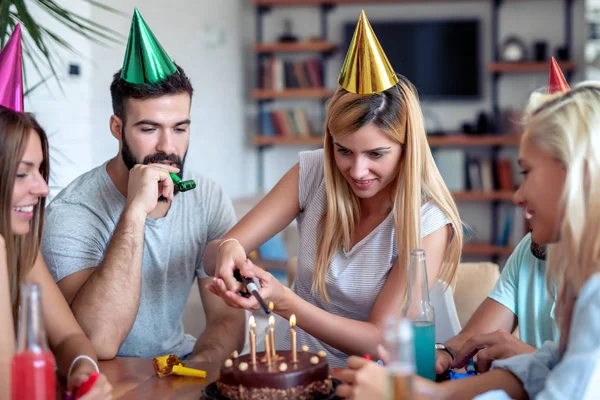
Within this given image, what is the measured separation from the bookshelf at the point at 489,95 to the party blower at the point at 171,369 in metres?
4.29

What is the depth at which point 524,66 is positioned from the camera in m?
5.59

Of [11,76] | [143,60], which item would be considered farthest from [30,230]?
[143,60]

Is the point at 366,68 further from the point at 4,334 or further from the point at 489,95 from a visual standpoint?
the point at 489,95

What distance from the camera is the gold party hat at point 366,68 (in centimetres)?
191

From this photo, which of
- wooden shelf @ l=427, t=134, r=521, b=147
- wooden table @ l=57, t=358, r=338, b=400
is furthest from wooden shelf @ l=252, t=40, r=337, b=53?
wooden table @ l=57, t=358, r=338, b=400

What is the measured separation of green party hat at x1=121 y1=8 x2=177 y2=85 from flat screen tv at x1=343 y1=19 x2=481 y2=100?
3894 millimetres

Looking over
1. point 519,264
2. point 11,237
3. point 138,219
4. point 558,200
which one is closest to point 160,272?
point 138,219

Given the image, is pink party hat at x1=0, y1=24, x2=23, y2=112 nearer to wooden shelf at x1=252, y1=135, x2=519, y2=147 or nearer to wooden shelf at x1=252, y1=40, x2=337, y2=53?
wooden shelf at x1=252, y1=135, x2=519, y2=147

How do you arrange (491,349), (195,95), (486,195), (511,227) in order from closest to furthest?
(491,349) → (195,95) → (486,195) → (511,227)

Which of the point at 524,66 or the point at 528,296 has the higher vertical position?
the point at 524,66

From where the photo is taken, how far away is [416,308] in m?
1.37

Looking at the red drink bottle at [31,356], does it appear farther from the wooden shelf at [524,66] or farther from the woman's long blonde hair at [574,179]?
the wooden shelf at [524,66]

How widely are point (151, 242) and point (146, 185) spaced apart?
0.23 metres

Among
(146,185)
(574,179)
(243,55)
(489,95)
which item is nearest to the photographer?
(574,179)
